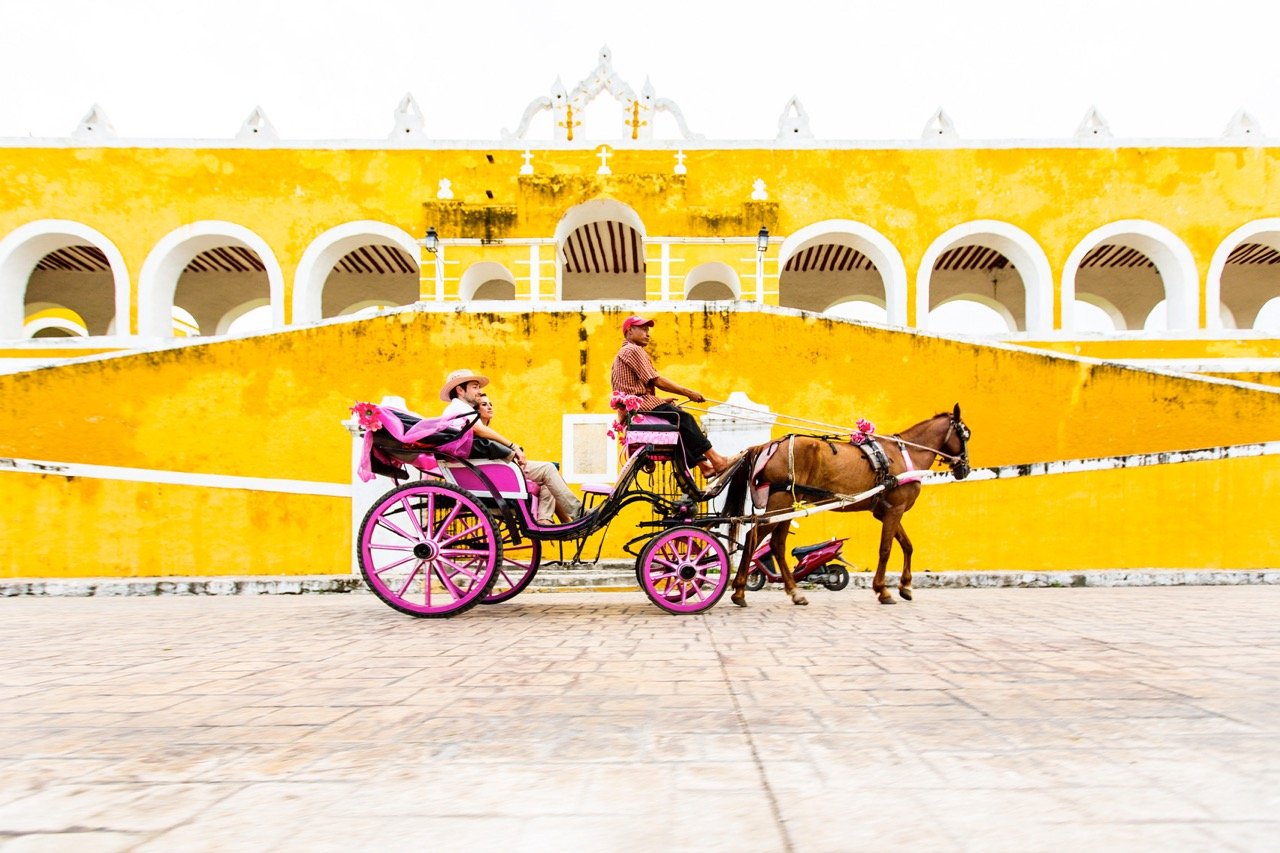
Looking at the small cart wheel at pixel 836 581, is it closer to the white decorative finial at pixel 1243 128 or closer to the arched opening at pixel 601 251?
the arched opening at pixel 601 251

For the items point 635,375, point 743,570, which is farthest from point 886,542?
point 635,375

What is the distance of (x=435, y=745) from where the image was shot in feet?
7.71

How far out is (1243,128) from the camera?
48.1ft

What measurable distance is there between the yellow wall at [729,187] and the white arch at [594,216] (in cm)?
86

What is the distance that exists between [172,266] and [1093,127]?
18.0 metres

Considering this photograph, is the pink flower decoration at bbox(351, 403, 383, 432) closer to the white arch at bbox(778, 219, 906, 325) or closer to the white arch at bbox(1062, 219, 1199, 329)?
the white arch at bbox(778, 219, 906, 325)

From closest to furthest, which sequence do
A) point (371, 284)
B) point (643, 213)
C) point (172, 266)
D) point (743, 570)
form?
point (743, 570), point (643, 213), point (172, 266), point (371, 284)

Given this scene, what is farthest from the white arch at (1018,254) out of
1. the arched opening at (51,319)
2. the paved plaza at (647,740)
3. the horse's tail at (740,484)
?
the arched opening at (51,319)

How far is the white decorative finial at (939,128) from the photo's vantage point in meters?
14.8

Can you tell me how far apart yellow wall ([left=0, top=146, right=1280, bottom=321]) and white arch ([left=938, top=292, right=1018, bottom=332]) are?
4776 millimetres

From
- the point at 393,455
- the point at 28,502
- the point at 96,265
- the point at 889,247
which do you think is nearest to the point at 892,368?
the point at 393,455

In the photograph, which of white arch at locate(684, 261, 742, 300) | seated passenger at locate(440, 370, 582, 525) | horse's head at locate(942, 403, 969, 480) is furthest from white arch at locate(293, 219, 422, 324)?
horse's head at locate(942, 403, 969, 480)

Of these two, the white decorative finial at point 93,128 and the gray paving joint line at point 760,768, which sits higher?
the white decorative finial at point 93,128

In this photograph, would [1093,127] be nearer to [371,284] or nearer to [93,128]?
[371,284]
